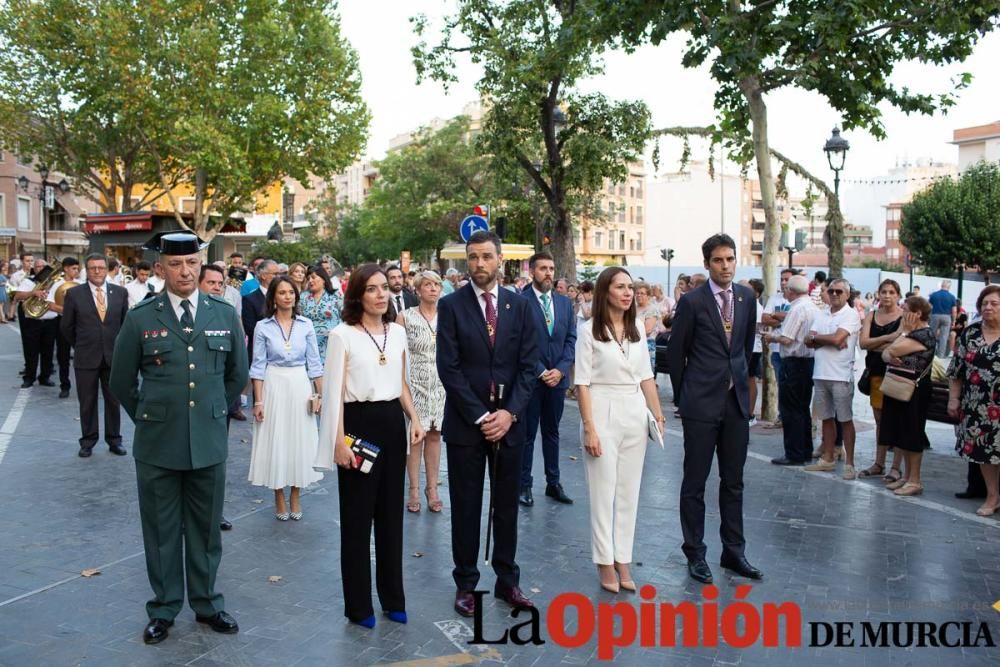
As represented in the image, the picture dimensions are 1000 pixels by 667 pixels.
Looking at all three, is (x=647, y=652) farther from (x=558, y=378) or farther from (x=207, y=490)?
(x=558, y=378)

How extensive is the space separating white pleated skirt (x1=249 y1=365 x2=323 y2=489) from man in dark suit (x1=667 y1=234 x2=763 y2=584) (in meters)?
2.95

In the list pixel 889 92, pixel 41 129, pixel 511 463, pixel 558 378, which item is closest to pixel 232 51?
pixel 41 129

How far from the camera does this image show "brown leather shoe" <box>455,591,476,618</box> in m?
5.07

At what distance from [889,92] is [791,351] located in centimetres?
417

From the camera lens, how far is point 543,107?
17328 mm

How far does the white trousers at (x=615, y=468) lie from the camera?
18.0 ft

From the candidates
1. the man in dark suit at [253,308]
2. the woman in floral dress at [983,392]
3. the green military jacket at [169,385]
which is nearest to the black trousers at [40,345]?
the man in dark suit at [253,308]

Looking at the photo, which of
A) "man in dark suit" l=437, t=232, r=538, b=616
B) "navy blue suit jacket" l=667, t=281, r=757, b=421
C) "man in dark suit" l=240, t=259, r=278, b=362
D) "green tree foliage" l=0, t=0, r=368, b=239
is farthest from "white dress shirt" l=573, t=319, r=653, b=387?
"green tree foliage" l=0, t=0, r=368, b=239

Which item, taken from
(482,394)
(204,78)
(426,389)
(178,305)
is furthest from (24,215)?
(482,394)

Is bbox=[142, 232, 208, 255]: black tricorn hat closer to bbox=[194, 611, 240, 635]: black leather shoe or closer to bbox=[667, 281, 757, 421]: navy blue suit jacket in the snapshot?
bbox=[194, 611, 240, 635]: black leather shoe

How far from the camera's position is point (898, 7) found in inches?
397

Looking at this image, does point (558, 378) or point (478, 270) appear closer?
point (478, 270)

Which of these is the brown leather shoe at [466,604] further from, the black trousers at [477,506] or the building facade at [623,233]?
the building facade at [623,233]

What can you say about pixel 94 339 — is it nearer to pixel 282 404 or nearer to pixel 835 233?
pixel 282 404
